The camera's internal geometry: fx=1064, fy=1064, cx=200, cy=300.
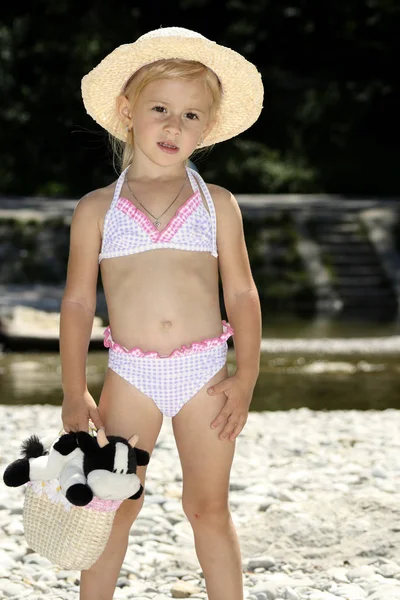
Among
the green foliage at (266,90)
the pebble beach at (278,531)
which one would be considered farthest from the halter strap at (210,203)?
the green foliage at (266,90)

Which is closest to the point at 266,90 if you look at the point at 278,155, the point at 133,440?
the point at 278,155

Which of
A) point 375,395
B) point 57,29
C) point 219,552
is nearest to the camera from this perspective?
point 219,552

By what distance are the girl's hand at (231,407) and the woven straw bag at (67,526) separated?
0.37 meters

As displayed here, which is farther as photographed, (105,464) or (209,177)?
(209,177)

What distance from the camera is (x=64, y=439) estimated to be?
9.80ft

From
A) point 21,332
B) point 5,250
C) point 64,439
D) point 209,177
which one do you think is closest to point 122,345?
point 64,439

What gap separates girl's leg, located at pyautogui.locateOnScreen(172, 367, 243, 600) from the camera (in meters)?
3.11

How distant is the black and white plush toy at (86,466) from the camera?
113 inches

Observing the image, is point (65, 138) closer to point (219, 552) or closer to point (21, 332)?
point (21, 332)

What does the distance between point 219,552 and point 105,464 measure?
1.65 ft

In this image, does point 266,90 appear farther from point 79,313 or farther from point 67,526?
point 67,526

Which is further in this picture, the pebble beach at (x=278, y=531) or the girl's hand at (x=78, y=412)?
the pebble beach at (x=278, y=531)

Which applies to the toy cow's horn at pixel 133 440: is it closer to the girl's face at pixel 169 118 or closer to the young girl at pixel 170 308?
the young girl at pixel 170 308

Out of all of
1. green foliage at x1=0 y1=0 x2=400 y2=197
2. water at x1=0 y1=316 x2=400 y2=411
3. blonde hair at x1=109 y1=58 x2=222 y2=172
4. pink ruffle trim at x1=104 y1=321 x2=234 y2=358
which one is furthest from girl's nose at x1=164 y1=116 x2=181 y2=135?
green foliage at x1=0 y1=0 x2=400 y2=197
